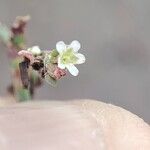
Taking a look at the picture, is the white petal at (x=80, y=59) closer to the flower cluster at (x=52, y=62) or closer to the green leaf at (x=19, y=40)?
the flower cluster at (x=52, y=62)

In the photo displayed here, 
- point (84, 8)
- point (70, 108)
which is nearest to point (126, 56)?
point (84, 8)

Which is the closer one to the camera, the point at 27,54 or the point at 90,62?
the point at 27,54

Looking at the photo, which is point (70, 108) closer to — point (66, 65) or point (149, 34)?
point (66, 65)

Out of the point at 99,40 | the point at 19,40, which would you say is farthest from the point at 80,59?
the point at 99,40

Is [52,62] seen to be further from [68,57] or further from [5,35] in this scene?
[5,35]

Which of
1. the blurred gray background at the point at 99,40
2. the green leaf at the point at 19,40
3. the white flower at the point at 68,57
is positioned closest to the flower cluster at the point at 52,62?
the white flower at the point at 68,57
